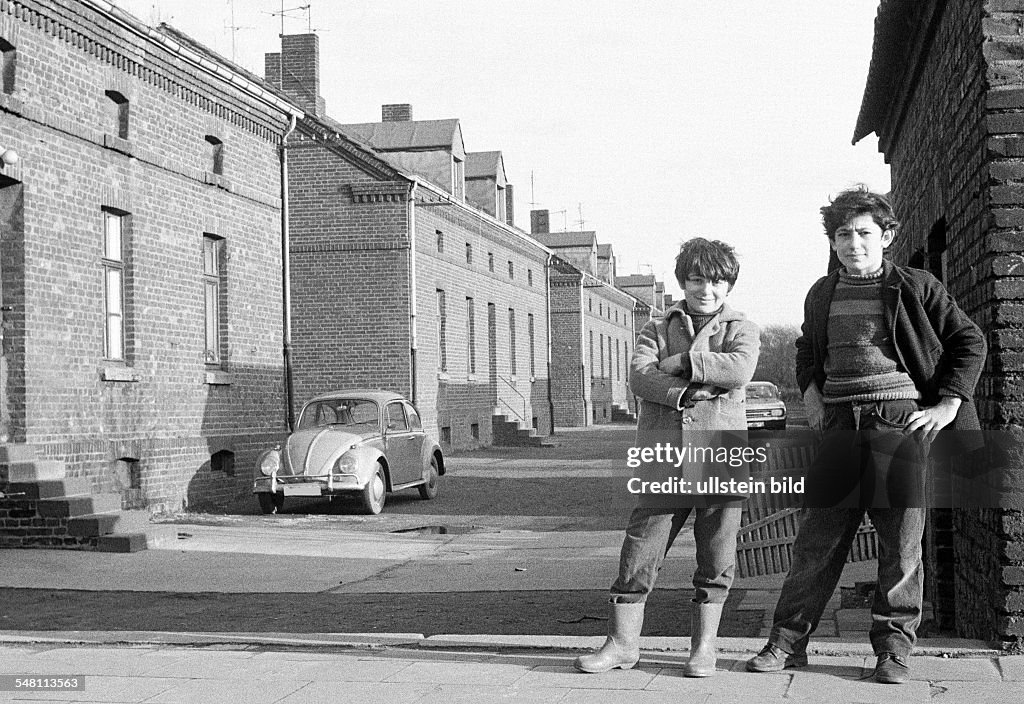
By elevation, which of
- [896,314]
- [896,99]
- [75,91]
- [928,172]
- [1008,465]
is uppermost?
[75,91]

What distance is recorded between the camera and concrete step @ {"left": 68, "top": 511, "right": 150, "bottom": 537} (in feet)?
41.6

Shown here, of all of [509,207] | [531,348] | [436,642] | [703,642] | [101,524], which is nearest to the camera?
[703,642]

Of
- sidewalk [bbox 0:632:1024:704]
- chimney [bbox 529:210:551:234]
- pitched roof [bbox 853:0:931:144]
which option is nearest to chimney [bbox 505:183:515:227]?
chimney [bbox 529:210:551:234]

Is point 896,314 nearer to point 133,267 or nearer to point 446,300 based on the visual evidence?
point 133,267

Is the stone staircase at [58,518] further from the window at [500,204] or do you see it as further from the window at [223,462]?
the window at [500,204]

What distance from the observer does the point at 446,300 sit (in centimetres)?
3188

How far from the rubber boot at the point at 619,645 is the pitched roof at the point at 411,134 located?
1153 inches

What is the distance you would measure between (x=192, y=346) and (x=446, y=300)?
14.4 meters

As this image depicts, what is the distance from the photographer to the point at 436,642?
259 inches

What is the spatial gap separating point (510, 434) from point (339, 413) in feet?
58.4

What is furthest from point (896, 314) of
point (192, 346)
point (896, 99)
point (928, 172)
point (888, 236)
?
point (192, 346)

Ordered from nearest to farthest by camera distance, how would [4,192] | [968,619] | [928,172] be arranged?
[968,619] < [928,172] < [4,192]

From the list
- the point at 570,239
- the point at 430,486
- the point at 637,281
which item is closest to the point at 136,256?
the point at 430,486

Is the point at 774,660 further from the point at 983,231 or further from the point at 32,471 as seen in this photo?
the point at 32,471
